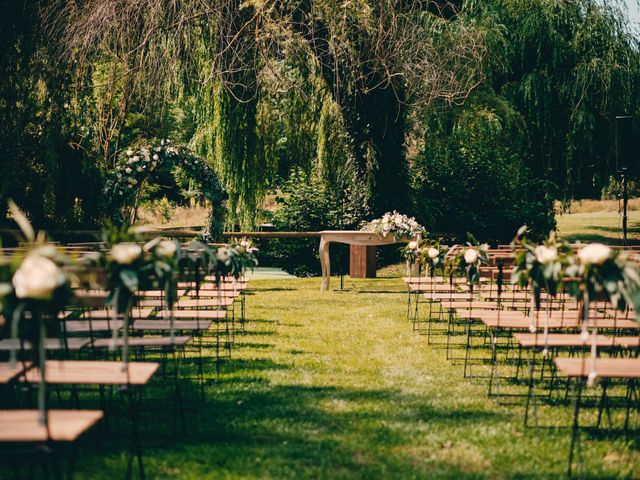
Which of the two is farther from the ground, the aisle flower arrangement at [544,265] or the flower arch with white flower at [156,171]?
the flower arch with white flower at [156,171]

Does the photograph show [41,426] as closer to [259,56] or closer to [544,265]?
[544,265]

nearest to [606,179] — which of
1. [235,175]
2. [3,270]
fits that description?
[235,175]

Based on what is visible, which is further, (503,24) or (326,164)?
(503,24)

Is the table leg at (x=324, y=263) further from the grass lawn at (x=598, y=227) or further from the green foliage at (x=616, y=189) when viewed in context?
the green foliage at (x=616, y=189)

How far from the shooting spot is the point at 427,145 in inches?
800

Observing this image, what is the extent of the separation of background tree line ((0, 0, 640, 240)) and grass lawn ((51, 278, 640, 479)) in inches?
221

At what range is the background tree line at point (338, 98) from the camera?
1389 cm

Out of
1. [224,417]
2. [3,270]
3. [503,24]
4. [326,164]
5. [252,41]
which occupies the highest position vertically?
[503,24]

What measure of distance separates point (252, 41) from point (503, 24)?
9.41m

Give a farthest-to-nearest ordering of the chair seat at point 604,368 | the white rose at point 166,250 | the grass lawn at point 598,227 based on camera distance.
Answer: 1. the grass lawn at point 598,227
2. the white rose at point 166,250
3. the chair seat at point 604,368

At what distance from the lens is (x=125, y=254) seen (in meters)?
4.86

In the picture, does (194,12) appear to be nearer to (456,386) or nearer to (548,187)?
(456,386)

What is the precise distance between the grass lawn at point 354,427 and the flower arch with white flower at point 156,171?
5.67 metres

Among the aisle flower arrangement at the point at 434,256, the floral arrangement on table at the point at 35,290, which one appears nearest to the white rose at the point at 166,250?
the floral arrangement on table at the point at 35,290
